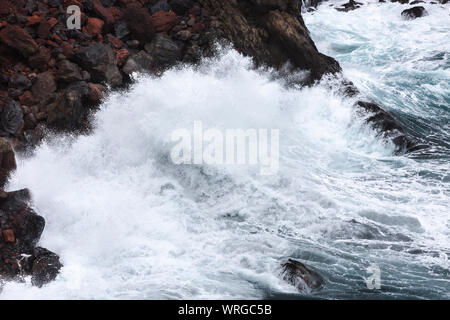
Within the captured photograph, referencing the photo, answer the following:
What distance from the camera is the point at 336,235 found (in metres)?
6.62

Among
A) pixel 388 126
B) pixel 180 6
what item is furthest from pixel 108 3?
pixel 388 126

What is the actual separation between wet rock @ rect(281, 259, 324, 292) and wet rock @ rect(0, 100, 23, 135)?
4.52 meters

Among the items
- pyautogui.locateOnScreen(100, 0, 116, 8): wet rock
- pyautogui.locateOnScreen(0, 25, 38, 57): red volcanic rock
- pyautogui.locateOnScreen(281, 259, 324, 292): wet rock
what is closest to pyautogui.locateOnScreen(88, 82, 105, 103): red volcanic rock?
pyautogui.locateOnScreen(0, 25, 38, 57): red volcanic rock

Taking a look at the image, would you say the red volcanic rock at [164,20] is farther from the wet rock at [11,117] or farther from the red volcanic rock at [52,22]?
the wet rock at [11,117]

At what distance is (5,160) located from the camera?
6477mm

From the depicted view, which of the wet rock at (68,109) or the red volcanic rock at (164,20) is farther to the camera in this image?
the red volcanic rock at (164,20)

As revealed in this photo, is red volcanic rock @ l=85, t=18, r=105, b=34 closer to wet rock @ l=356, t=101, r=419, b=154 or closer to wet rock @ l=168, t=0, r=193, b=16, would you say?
wet rock @ l=168, t=0, r=193, b=16

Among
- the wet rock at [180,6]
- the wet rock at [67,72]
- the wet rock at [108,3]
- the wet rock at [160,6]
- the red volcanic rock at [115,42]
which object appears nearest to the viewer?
the wet rock at [67,72]

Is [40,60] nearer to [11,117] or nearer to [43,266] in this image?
[11,117]

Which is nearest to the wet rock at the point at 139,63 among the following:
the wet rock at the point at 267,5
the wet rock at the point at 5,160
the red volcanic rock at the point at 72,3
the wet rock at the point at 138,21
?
the wet rock at the point at 138,21

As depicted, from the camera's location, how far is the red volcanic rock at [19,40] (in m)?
7.67

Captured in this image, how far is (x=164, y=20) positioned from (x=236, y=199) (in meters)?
4.52

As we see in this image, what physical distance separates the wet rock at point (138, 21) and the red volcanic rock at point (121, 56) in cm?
64
